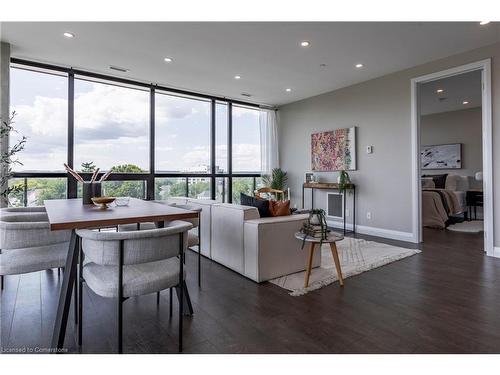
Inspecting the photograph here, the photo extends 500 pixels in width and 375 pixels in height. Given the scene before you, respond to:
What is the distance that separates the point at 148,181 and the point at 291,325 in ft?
13.2

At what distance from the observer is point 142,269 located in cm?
171

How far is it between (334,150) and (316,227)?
3.28 metres

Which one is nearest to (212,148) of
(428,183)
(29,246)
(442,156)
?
(29,246)

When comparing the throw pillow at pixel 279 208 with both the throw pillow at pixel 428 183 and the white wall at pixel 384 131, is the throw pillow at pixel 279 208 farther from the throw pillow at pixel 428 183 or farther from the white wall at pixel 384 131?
the throw pillow at pixel 428 183

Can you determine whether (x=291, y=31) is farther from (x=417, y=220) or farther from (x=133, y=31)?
(x=417, y=220)

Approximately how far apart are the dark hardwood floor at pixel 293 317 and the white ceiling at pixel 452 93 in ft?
11.9

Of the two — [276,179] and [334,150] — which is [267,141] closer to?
[276,179]

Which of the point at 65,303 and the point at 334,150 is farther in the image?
the point at 334,150

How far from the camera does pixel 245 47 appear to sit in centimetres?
362

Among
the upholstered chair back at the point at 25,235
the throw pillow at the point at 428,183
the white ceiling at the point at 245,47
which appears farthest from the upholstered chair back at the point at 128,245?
the throw pillow at the point at 428,183

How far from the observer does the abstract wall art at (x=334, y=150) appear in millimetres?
5289

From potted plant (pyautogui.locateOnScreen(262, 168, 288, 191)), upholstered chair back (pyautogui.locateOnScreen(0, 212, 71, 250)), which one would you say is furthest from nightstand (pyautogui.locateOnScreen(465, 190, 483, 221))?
upholstered chair back (pyautogui.locateOnScreen(0, 212, 71, 250))

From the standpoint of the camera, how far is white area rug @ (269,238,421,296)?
2.65 meters
